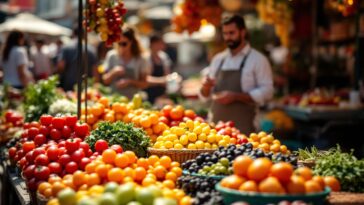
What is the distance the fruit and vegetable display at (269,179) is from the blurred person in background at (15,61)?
8360mm

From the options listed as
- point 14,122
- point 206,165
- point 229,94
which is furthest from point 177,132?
point 14,122

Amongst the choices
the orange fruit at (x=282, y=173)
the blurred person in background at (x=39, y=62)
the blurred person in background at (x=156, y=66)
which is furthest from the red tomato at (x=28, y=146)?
the blurred person in background at (x=39, y=62)

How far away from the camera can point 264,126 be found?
11703 mm

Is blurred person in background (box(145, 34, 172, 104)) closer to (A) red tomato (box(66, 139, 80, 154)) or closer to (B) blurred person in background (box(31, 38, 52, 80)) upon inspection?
(B) blurred person in background (box(31, 38, 52, 80))

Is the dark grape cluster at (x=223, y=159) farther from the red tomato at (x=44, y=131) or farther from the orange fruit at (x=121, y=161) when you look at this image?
the red tomato at (x=44, y=131)

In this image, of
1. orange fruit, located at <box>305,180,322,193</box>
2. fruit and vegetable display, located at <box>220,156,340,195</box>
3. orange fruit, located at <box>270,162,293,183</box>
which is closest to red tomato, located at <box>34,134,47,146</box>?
fruit and vegetable display, located at <box>220,156,340,195</box>

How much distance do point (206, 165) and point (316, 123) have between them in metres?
6.28

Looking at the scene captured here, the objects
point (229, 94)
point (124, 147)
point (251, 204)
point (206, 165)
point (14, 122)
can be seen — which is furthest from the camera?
point (14, 122)

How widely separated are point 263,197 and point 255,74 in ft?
13.0

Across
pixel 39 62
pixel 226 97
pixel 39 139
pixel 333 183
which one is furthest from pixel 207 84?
pixel 39 62

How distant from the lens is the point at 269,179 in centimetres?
339

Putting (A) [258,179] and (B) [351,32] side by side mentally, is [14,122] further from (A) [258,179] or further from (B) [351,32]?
(B) [351,32]

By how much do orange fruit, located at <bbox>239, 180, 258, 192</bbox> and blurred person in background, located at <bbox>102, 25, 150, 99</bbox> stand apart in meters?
6.01

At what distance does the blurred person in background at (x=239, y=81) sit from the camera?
23.1 ft
